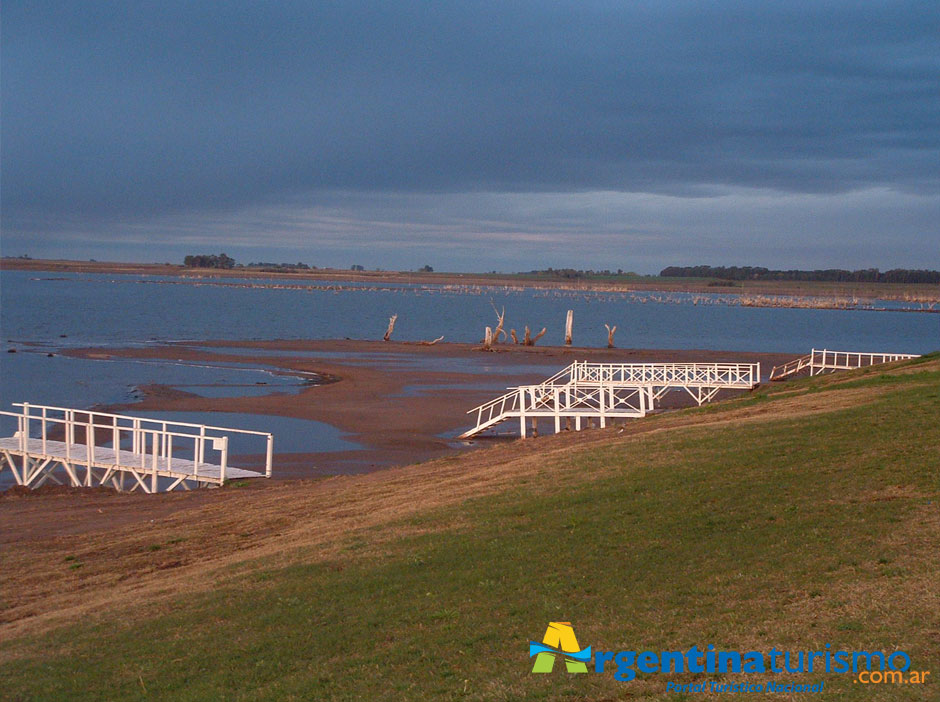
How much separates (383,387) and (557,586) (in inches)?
1358

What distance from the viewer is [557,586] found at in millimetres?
8898

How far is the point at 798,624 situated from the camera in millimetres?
7258

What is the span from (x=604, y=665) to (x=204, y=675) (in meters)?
3.41

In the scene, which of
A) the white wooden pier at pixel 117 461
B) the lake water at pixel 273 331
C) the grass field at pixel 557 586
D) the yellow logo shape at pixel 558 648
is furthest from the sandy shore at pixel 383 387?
the yellow logo shape at pixel 558 648

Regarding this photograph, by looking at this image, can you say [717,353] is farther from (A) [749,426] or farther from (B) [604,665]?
(B) [604,665]

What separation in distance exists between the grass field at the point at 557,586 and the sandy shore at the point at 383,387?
1176 cm

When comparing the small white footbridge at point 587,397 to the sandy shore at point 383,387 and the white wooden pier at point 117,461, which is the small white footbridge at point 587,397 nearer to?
the sandy shore at point 383,387

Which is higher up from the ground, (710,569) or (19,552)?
(710,569)

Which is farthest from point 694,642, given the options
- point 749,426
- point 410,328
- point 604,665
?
point 410,328

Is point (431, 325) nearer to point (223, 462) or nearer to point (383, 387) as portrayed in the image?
point (383, 387)

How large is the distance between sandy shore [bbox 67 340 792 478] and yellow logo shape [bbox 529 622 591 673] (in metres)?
16.0

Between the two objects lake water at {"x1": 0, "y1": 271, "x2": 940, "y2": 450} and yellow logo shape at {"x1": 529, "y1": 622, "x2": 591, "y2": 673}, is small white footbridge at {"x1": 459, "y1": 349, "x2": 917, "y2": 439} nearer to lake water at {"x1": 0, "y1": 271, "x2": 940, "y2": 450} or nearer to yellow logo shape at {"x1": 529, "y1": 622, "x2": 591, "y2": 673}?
lake water at {"x1": 0, "y1": 271, "x2": 940, "y2": 450}

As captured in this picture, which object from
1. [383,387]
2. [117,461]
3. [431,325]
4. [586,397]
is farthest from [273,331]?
[117,461]

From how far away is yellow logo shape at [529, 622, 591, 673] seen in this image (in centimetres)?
711
